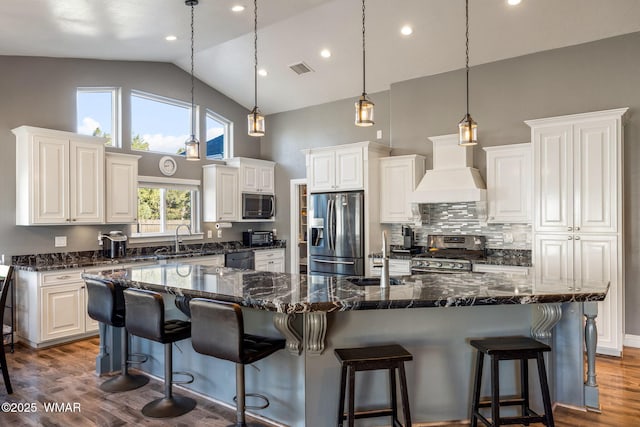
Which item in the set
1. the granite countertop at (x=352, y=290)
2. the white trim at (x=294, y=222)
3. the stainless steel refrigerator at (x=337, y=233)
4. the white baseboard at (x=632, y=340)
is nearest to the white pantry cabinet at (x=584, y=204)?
the white baseboard at (x=632, y=340)

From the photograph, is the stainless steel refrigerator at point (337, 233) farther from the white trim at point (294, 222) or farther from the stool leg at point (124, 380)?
the stool leg at point (124, 380)

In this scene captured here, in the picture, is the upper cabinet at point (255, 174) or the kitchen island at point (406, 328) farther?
the upper cabinet at point (255, 174)

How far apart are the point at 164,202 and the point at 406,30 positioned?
426 cm

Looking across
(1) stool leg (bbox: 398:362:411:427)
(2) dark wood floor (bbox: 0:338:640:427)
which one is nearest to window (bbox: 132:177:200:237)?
(2) dark wood floor (bbox: 0:338:640:427)

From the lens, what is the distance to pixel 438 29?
16.5 ft

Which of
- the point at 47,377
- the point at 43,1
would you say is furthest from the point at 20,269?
the point at 43,1

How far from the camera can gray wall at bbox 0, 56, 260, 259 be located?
4926mm

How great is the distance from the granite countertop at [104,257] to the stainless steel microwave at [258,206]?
607mm

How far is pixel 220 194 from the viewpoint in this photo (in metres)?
6.93

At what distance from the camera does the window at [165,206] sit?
633cm

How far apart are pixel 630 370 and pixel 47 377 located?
5276 millimetres

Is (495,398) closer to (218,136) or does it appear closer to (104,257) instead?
(104,257)

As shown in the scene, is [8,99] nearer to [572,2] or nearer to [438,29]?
[438,29]

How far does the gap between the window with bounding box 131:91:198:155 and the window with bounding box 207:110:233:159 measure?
1.40 ft
